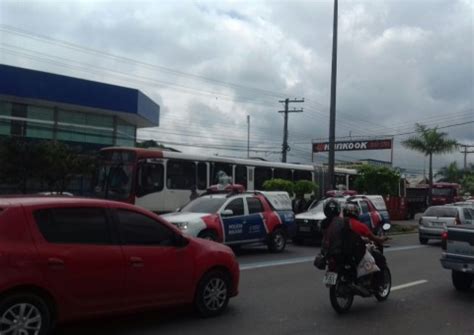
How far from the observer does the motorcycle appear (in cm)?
816

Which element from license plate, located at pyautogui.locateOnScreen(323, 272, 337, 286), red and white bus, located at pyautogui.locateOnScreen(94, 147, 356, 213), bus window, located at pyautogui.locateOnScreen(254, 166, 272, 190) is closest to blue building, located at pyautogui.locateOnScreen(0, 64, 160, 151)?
red and white bus, located at pyautogui.locateOnScreen(94, 147, 356, 213)

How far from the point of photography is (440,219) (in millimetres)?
19875

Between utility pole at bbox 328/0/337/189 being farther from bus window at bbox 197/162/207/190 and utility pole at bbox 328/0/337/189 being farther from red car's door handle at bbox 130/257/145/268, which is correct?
red car's door handle at bbox 130/257/145/268

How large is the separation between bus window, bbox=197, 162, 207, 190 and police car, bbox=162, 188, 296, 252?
249 inches

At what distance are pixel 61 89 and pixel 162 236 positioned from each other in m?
26.6

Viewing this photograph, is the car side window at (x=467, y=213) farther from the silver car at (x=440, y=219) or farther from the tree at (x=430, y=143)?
the tree at (x=430, y=143)

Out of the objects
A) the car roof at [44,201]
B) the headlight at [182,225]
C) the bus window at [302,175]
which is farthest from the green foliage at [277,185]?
the car roof at [44,201]

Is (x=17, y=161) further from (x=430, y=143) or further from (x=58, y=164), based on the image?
(x=430, y=143)

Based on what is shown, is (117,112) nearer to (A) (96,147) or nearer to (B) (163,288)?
(A) (96,147)

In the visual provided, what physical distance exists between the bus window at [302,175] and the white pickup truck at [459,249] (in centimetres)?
1830

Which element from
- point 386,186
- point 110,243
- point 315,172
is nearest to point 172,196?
point 315,172

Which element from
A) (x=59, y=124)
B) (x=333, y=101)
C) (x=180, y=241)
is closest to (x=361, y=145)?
(x=59, y=124)

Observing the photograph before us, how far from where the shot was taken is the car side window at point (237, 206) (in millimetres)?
15220

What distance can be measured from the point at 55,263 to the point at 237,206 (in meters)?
9.51
